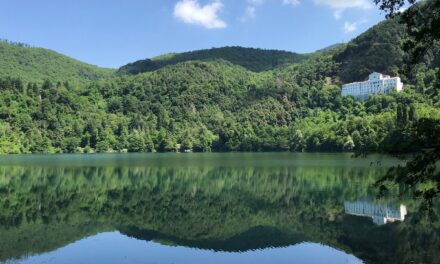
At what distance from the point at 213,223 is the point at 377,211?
12450mm

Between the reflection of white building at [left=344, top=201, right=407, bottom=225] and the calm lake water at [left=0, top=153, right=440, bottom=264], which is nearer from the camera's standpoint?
the calm lake water at [left=0, top=153, right=440, bottom=264]

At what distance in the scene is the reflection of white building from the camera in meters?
32.8

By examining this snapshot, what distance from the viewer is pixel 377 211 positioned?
35.9 m

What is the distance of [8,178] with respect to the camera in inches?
2510

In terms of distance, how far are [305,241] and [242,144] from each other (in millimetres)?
157348

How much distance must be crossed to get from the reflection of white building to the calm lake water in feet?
0.23

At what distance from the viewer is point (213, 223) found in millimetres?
33844

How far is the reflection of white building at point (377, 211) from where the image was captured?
108 feet

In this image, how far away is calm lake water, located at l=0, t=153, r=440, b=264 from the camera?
2480 cm

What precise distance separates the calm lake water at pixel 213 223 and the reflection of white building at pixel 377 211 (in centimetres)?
7

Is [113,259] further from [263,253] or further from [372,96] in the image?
[372,96]

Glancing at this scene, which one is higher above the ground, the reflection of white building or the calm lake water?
the reflection of white building

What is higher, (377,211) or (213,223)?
(377,211)

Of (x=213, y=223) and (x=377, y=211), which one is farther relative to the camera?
(x=377, y=211)
